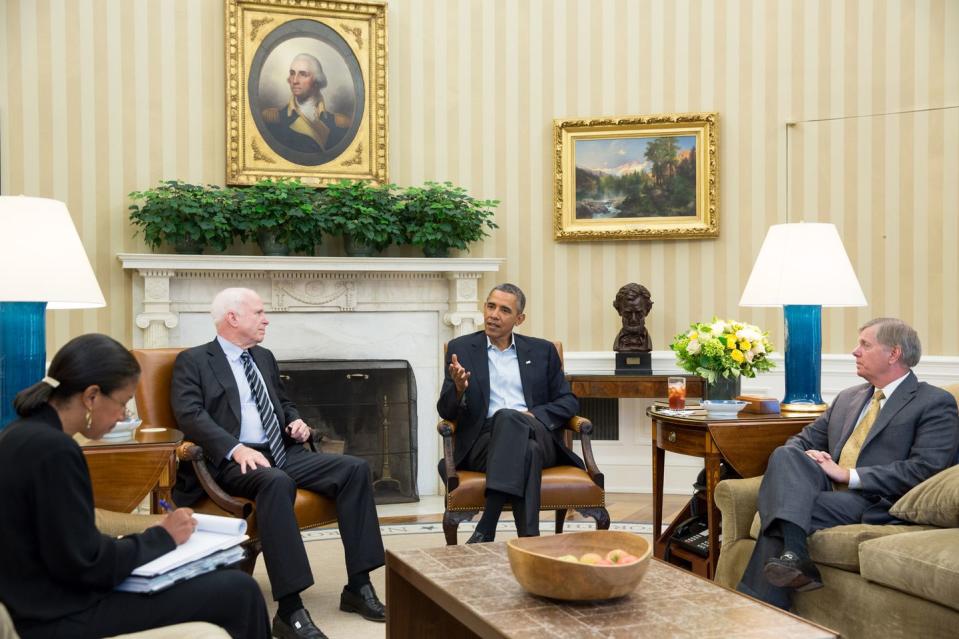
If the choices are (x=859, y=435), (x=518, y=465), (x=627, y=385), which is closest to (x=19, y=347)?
(x=518, y=465)

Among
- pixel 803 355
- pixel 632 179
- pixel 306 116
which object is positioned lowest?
pixel 803 355

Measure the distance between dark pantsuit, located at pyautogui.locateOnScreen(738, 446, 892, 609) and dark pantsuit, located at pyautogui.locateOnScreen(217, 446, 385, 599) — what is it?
1.49 metres

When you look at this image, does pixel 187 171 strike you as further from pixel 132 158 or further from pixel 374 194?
pixel 374 194

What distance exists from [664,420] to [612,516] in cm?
157

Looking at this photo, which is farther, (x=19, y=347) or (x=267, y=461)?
(x=267, y=461)


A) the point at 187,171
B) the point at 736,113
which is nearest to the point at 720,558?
the point at 736,113

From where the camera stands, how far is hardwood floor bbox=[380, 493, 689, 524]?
5785 mm

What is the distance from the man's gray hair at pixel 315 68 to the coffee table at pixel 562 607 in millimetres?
4073

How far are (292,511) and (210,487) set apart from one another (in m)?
0.36

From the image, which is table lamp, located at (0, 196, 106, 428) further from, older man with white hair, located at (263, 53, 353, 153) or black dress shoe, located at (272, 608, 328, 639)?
older man with white hair, located at (263, 53, 353, 153)

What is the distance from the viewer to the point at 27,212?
137 inches

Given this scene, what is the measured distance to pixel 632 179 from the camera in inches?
262

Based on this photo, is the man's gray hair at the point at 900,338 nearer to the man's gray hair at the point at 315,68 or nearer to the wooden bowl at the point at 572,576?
the wooden bowl at the point at 572,576

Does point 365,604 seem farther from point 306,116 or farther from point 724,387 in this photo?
point 306,116
